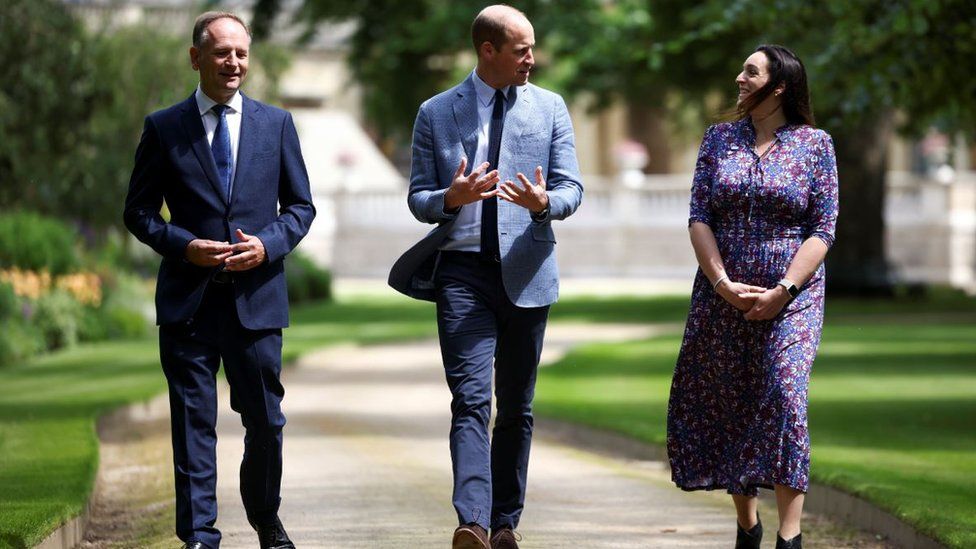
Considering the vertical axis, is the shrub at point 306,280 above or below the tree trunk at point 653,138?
below

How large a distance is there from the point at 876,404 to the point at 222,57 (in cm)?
913

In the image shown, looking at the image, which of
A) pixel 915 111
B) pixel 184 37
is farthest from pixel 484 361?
pixel 184 37

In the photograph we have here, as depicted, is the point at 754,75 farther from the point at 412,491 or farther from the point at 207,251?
the point at 412,491

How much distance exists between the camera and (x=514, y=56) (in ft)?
24.2

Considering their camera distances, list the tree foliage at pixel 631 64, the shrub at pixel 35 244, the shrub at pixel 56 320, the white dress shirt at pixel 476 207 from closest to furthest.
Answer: the white dress shirt at pixel 476 207, the shrub at pixel 56 320, the tree foliage at pixel 631 64, the shrub at pixel 35 244

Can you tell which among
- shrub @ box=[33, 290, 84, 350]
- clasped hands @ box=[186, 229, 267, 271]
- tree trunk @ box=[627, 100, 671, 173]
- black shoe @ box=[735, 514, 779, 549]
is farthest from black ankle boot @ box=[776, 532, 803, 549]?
tree trunk @ box=[627, 100, 671, 173]

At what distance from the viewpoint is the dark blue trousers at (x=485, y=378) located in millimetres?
7230

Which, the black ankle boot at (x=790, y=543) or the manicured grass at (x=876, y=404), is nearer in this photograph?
the black ankle boot at (x=790, y=543)

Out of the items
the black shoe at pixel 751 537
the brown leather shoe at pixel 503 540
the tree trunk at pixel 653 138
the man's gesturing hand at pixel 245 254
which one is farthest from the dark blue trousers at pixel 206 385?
the tree trunk at pixel 653 138

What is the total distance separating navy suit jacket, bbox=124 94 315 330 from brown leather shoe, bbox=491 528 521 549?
1.20 m

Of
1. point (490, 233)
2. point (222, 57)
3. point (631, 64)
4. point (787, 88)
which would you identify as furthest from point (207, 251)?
point (631, 64)

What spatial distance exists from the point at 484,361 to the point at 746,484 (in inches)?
43.7

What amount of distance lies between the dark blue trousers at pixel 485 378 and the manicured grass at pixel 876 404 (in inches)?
74.7

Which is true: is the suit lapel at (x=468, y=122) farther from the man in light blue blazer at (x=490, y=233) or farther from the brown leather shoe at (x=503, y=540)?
the brown leather shoe at (x=503, y=540)
